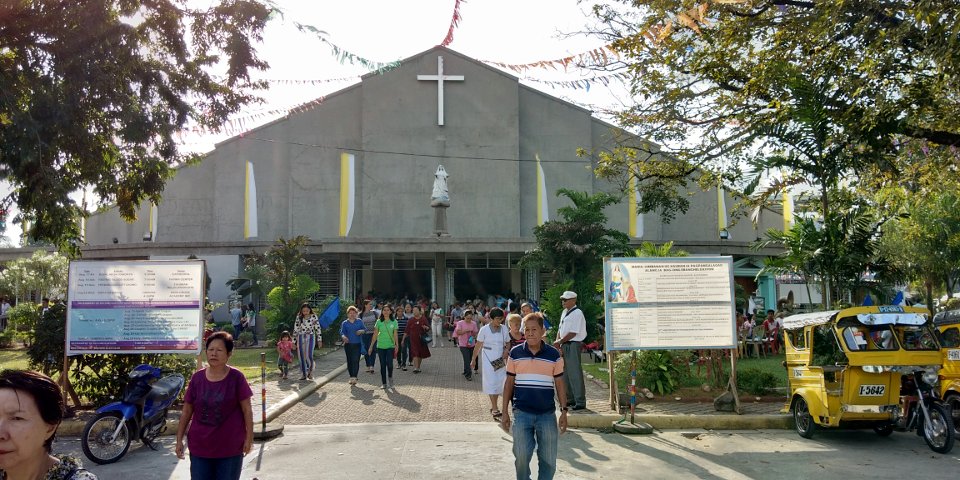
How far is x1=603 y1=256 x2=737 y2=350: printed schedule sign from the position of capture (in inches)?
427

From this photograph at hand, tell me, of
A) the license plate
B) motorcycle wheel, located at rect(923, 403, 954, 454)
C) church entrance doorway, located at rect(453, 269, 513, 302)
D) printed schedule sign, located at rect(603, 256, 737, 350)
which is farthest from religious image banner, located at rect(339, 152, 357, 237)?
motorcycle wheel, located at rect(923, 403, 954, 454)

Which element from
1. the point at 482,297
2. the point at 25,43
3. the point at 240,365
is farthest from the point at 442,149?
the point at 25,43

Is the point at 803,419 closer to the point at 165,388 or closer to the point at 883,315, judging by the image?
the point at 883,315

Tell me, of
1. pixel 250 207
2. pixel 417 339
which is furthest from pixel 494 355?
pixel 250 207

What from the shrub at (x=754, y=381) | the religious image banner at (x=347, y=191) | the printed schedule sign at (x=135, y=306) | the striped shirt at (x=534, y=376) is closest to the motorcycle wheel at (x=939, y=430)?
the shrub at (x=754, y=381)

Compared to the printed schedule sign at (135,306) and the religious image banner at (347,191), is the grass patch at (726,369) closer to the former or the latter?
the printed schedule sign at (135,306)

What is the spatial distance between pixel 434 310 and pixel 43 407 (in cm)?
2281

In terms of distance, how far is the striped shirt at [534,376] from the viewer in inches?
229

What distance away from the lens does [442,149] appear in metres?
38.0

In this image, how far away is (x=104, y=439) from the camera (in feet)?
26.7

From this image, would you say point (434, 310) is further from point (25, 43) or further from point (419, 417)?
point (25, 43)

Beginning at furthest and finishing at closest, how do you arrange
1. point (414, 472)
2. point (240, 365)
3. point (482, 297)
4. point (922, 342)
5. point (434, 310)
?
1. point (482, 297)
2. point (434, 310)
3. point (240, 365)
4. point (922, 342)
5. point (414, 472)

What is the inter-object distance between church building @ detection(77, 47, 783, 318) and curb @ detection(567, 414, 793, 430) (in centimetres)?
2679

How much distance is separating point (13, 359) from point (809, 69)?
68.5ft
